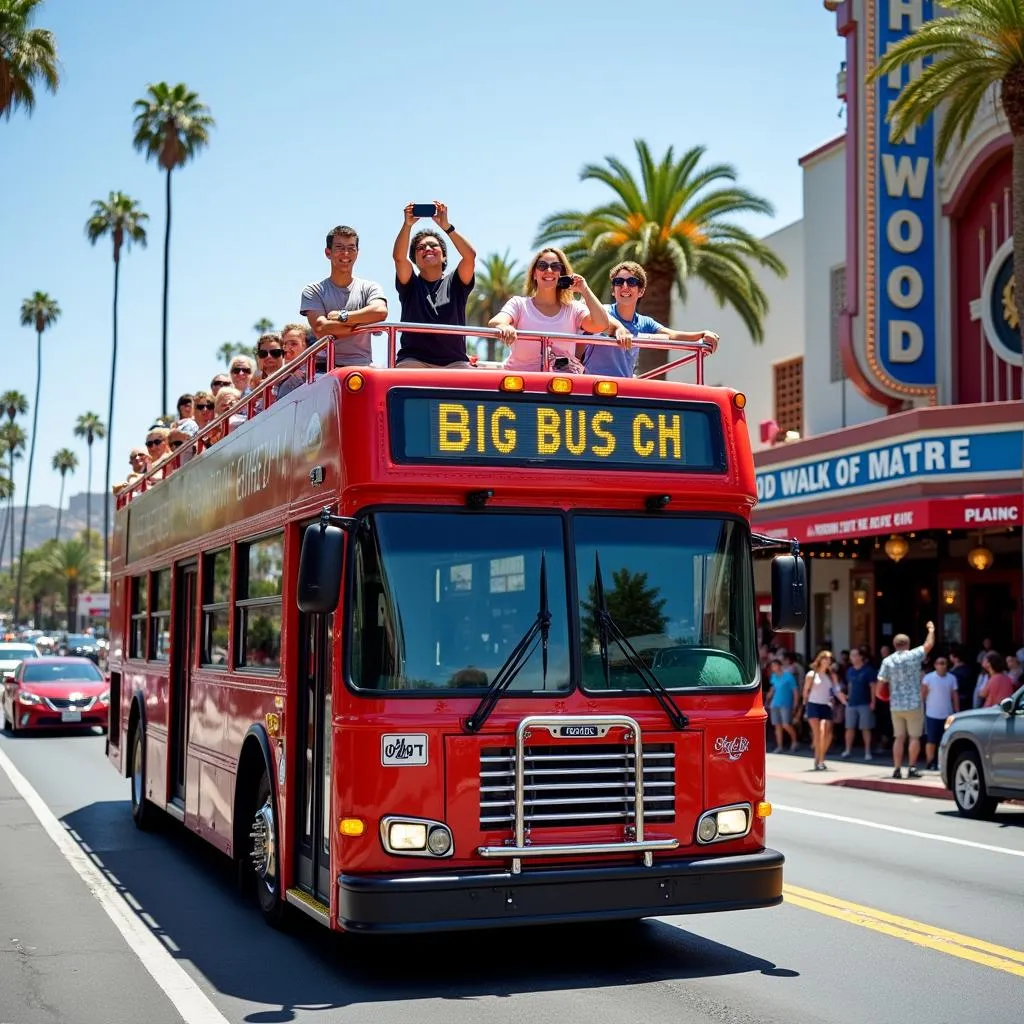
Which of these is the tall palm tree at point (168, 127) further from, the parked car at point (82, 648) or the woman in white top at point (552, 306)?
the woman in white top at point (552, 306)

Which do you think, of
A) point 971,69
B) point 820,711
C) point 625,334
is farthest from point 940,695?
point 625,334

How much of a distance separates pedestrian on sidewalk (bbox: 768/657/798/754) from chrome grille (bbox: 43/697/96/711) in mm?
11935

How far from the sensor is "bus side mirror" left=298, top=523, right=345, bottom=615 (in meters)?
6.98

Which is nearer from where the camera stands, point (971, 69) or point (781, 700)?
point (971, 69)

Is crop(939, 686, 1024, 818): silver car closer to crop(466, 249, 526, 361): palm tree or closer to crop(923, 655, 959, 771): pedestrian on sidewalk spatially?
crop(923, 655, 959, 771): pedestrian on sidewalk

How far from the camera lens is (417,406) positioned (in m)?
7.62

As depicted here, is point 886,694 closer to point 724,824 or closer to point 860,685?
point 860,685

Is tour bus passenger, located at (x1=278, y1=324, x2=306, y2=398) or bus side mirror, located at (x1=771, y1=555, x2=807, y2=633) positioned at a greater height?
tour bus passenger, located at (x1=278, y1=324, x2=306, y2=398)

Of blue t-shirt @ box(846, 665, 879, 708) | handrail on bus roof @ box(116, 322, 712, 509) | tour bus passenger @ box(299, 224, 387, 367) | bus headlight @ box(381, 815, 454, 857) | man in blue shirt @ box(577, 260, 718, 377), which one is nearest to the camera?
bus headlight @ box(381, 815, 454, 857)

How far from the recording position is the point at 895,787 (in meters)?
19.5

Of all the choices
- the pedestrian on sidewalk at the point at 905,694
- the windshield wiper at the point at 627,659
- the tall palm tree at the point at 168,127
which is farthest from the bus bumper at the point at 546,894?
the tall palm tree at the point at 168,127

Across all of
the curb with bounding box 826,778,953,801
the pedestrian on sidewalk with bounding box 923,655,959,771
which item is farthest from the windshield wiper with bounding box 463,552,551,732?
the pedestrian on sidewalk with bounding box 923,655,959,771

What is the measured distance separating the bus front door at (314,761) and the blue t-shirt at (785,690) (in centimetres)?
1842

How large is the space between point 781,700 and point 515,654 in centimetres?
1921
